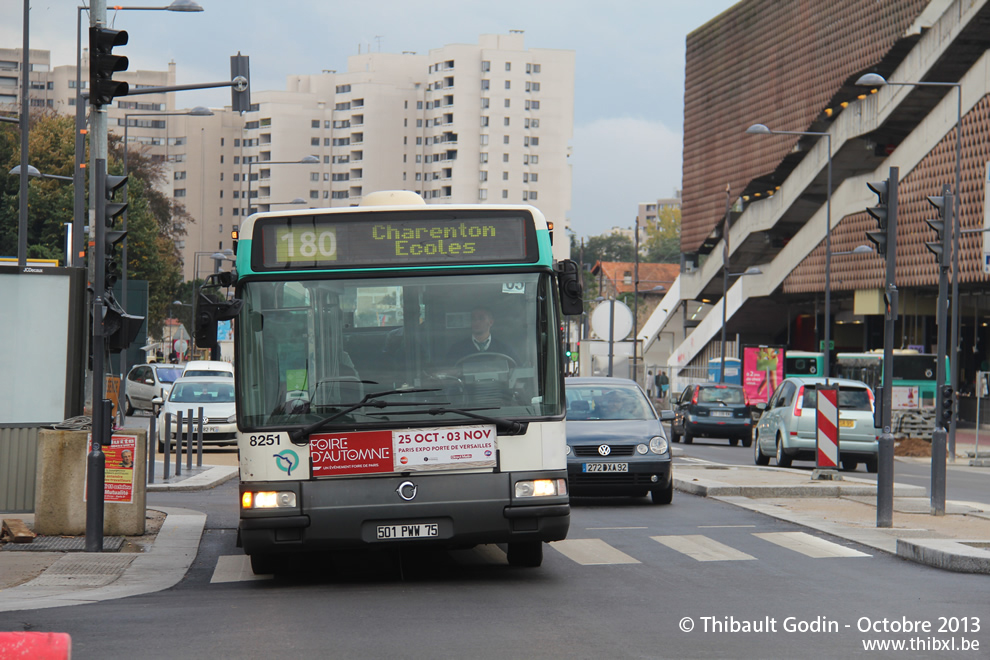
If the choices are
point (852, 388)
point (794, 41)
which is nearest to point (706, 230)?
point (794, 41)

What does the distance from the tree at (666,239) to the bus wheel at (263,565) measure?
158 metres

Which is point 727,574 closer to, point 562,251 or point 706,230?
point 706,230

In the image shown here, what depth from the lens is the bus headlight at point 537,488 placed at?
32.2 ft

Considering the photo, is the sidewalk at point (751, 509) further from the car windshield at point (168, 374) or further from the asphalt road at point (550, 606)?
the car windshield at point (168, 374)

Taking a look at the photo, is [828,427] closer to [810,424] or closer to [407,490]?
[810,424]

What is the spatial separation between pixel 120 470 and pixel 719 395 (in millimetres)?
27815

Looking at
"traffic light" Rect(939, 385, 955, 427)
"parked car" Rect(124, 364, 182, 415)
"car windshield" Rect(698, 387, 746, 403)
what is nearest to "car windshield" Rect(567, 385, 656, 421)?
"traffic light" Rect(939, 385, 955, 427)

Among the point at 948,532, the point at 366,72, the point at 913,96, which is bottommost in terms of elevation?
the point at 948,532

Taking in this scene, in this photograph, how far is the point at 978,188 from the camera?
47781 mm

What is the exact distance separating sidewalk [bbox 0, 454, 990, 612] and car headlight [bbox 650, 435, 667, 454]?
116 centimetres

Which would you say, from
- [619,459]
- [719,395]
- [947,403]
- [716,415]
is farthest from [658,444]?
[719,395]

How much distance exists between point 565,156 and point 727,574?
135377 mm

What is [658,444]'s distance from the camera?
16500 mm

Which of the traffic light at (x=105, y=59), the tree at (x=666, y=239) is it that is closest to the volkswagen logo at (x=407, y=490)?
the traffic light at (x=105, y=59)
